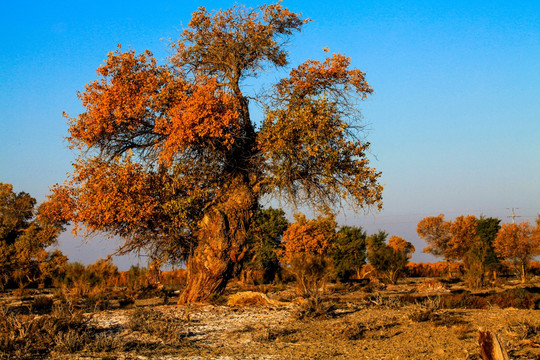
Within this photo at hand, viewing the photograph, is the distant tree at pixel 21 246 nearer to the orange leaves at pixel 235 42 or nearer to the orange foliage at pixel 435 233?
the orange leaves at pixel 235 42

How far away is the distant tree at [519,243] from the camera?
3905 centimetres

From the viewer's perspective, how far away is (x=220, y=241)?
1365 centimetres

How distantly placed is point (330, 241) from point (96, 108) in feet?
84.4

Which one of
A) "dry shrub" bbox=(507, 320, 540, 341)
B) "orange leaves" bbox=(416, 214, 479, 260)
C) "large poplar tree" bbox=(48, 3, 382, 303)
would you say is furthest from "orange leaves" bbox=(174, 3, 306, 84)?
"orange leaves" bbox=(416, 214, 479, 260)

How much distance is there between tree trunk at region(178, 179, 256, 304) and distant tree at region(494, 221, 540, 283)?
31.3 metres

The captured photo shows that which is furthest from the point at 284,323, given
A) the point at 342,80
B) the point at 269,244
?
the point at 269,244

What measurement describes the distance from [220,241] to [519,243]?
32727 millimetres

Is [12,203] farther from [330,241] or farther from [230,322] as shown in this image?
[230,322]

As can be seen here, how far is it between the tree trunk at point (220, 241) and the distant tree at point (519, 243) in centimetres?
3128

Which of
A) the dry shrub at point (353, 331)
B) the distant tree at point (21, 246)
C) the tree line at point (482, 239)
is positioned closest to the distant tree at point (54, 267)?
the distant tree at point (21, 246)

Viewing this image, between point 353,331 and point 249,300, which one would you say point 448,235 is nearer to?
point 249,300

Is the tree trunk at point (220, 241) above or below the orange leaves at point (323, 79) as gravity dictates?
below

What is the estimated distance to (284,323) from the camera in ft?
34.4

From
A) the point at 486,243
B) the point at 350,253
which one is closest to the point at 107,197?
the point at 350,253
